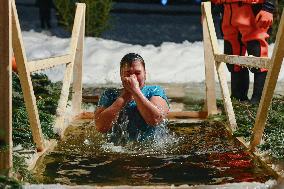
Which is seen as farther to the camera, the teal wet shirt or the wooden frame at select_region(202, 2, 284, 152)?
the teal wet shirt

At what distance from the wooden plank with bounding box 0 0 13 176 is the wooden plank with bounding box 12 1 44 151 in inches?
18.8

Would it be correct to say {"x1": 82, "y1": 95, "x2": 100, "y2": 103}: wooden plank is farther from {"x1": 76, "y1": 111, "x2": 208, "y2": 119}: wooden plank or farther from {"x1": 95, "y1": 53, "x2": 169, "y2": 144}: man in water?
{"x1": 95, "y1": 53, "x2": 169, "y2": 144}: man in water

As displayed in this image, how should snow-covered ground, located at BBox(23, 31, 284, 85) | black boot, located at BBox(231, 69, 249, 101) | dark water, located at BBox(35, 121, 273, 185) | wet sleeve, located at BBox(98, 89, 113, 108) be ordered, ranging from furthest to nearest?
1. snow-covered ground, located at BBox(23, 31, 284, 85)
2. black boot, located at BBox(231, 69, 249, 101)
3. wet sleeve, located at BBox(98, 89, 113, 108)
4. dark water, located at BBox(35, 121, 273, 185)

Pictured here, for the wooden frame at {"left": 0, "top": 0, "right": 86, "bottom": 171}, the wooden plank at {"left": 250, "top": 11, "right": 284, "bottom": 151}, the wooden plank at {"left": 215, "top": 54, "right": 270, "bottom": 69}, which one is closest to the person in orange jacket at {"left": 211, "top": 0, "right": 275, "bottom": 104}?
the wooden plank at {"left": 215, "top": 54, "right": 270, "bottom": 69}

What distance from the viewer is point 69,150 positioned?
17.6 feet

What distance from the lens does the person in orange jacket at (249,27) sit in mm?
7375

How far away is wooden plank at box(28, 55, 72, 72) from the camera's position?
4832mm

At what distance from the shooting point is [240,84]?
25.7 ft

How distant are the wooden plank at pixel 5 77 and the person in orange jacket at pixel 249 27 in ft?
13.4

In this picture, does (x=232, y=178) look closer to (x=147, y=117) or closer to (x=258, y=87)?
(x=147, y=117)

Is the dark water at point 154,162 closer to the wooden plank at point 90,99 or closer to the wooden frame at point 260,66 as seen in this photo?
the wooden frame at point 260,66

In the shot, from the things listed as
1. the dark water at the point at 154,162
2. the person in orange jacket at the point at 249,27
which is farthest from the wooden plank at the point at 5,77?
the person in orange jacket at the point at 249,27

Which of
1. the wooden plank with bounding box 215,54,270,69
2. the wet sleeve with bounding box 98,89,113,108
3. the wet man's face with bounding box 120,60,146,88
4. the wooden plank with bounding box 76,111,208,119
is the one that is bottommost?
the wooden plank with bounding box 76,111,208,119

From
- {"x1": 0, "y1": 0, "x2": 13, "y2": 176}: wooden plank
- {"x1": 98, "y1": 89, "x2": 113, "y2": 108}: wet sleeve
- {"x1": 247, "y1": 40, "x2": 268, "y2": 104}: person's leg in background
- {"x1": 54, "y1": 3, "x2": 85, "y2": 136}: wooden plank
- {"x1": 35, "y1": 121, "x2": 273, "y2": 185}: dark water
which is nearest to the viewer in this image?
{"x1": 0, "y1": 0, "x2": 13, "y2": 176}: wooden plank
